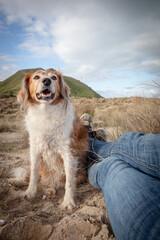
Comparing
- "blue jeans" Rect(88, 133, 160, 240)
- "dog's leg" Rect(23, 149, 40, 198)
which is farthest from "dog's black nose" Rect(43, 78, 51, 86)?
"blue jeans" Rect(88, 133, 160, 240)

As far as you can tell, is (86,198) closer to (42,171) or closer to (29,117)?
(42,171)

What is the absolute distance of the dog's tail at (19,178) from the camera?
2.30 metres

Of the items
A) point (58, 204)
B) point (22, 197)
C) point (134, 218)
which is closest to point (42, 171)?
point (22, 197)

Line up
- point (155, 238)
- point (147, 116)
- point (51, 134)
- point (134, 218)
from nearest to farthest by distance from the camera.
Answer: point (155, 238) → point (134, 218) → point (51, 134) → point (147, 116)

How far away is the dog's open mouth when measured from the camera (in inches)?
89.9

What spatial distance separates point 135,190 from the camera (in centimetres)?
103

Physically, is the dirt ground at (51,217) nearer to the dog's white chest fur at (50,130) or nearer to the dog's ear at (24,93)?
the dog's white chest fur at (50,130)

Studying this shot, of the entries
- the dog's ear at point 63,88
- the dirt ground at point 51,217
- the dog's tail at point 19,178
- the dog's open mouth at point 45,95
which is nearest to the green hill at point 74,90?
the dog's ear at point 63,88

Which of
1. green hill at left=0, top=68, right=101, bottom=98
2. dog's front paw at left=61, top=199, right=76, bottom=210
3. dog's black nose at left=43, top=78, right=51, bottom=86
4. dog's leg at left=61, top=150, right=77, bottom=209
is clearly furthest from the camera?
green hill at left=0, top=68, right=101, bottom=98

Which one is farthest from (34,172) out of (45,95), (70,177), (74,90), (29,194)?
(74,90)

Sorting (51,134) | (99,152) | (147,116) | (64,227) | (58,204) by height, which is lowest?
(58,204)

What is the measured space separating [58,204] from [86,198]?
0.42 metres

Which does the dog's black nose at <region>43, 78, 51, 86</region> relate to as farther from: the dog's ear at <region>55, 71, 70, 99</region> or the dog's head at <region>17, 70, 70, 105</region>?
the dog's ear at <region>55, 71, 70, 99</region>

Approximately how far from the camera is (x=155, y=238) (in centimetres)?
77
